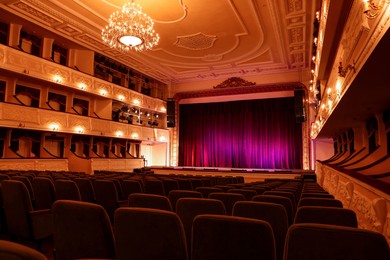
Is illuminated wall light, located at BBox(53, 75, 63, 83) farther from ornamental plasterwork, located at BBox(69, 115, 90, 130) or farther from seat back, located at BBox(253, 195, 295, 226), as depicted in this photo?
seat back, located at BBox(253, 195, 295, 226)

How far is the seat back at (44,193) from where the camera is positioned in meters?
3.34

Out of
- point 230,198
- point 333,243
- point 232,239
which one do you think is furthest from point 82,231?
point 230,198

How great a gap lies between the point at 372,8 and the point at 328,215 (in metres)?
1.94

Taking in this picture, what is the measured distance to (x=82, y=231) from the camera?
1548 mm

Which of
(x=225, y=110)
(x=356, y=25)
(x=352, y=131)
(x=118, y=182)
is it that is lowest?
(x=118, y=182)

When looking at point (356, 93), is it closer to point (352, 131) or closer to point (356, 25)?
point (356, 25)

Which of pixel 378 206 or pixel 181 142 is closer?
pixel 378 206

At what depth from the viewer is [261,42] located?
10.9 meters

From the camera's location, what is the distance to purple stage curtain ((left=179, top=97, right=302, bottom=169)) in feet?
46.6

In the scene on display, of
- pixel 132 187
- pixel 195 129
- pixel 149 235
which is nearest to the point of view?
pixel 149 235

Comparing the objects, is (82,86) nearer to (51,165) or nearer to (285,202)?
(51,165)

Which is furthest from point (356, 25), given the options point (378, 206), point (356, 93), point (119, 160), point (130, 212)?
point (119, 160)

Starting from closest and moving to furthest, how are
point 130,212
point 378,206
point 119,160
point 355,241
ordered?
point 355,241 → point 130,212 → point 378,206 → point 119,160

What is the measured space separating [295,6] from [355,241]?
8566 millimetres
